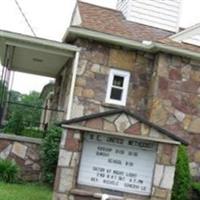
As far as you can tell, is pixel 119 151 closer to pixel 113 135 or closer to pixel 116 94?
pixel 113 135

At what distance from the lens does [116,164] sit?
7.78m

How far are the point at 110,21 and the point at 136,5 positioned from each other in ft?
4.23

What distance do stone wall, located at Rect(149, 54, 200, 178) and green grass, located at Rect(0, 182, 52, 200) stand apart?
3.41m

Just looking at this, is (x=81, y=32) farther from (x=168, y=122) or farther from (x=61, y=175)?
(x=61, y=175)

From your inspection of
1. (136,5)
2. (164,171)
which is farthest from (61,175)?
(136,5)

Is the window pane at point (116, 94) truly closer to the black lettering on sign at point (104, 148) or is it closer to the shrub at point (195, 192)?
the shrub at point (195, 192)

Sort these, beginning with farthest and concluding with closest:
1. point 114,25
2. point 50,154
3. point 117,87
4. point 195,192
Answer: point 114,25, point 117,87, point 195,192, point 50,154

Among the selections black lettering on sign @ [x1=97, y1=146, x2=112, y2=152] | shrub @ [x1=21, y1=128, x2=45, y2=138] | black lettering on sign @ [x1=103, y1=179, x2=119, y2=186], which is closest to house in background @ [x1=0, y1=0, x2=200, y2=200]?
shrub @ [x1=21, y1=128, x2=45, y2=138]

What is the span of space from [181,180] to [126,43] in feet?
12.7

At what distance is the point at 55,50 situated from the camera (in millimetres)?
13508

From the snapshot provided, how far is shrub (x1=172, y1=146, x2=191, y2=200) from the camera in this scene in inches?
447

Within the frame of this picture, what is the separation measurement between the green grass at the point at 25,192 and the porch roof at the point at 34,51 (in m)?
3.50

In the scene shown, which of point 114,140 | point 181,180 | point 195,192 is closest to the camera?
point 114,140

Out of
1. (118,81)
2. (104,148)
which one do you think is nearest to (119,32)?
(118,81)
